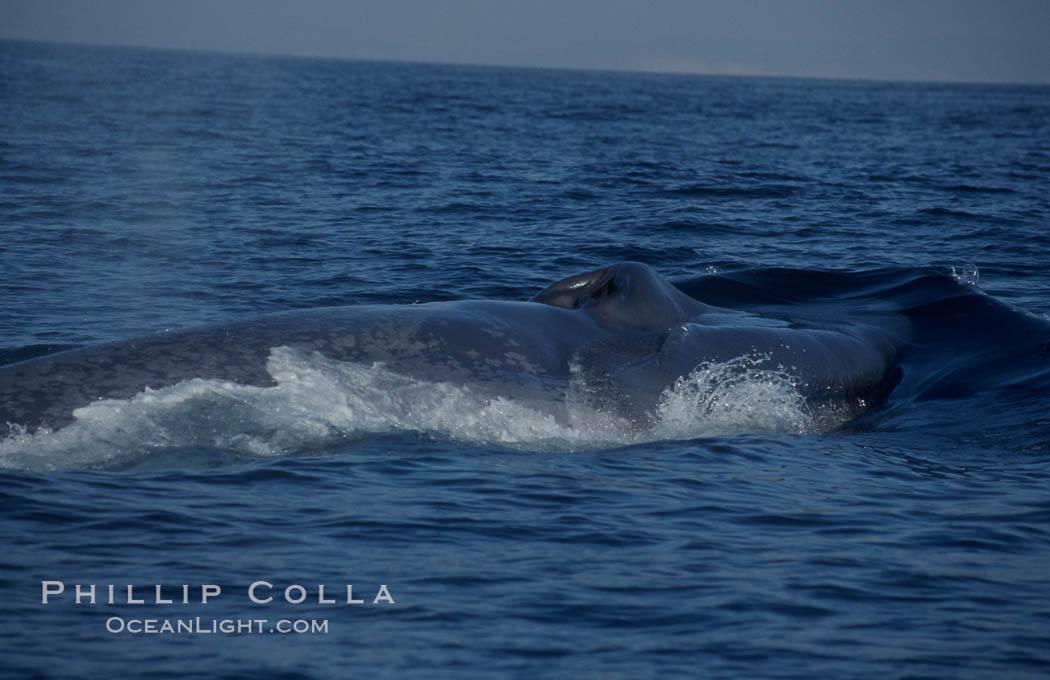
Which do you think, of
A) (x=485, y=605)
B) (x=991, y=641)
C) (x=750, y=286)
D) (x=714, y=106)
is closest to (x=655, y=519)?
(x=485, y=605)

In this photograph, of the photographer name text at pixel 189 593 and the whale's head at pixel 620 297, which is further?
the whale's head at pixel 620 297

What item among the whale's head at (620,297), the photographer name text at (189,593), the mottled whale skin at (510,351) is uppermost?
the whale's head at (620,297)

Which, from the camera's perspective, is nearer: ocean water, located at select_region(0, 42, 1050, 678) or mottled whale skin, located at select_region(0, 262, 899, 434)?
ocean water, located at select_region(0, 42, 1050, 678)

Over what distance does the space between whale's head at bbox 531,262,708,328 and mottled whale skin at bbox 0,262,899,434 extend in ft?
0.04

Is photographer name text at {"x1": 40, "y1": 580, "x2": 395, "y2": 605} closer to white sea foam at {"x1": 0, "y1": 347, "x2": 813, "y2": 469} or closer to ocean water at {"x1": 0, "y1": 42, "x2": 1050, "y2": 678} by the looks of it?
ocean water at {"x1": 0, "y1": 42, "x2": 1050, "y2": 678}

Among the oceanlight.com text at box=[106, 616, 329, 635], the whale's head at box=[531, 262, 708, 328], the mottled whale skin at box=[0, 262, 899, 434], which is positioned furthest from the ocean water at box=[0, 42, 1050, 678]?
the whale's head at box=[531, 262, 708, 328]

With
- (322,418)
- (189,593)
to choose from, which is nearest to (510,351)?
(322,418)

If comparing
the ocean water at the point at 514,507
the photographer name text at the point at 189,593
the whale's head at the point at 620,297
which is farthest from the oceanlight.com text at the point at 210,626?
the whale's head at the point at 620,297

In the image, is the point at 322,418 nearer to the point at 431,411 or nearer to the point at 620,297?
the point at 431,411

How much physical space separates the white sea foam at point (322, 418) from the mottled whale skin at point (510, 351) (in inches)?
2.8

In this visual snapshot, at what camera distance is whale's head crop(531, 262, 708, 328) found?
1043 centimetres

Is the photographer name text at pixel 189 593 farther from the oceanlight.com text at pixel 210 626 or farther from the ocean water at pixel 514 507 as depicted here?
the oceanlight.com text at pixel 210 626

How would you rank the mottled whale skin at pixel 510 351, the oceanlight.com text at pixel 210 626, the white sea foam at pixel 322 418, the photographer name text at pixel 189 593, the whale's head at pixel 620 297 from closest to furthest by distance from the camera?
1. the oceanlight.com text at pixel 210 626
2. the photographer name text at pixel 189 593
3. the white sea foam at pixel 322 418
4. the mottled whale skin at pixel 510 351
5. the whale's head at pixel 620 297

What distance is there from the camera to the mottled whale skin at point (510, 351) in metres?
8.77
